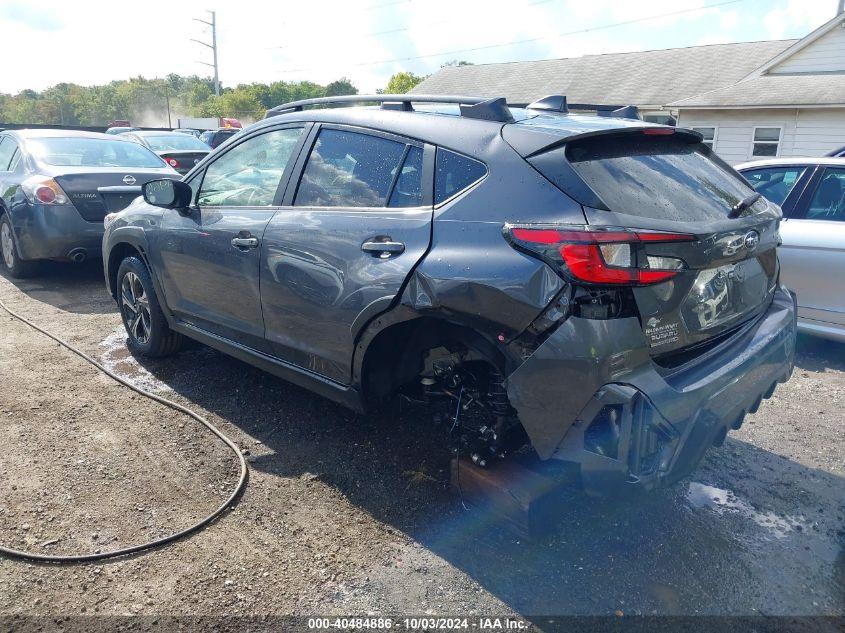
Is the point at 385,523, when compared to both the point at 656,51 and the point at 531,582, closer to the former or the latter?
the point at 531,582

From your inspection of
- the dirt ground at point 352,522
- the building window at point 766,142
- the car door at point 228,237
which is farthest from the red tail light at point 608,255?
the building window at point 766,142

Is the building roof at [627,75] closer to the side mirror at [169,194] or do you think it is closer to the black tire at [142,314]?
the black tire at [142,314]

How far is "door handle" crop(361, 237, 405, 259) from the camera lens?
116 inches

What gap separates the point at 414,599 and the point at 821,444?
2.72 m

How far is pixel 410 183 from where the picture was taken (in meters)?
3.08

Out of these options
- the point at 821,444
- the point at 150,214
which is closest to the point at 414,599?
the point at 821,444

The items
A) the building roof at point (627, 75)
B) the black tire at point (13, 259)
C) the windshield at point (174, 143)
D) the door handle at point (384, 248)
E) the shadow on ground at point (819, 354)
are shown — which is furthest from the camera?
the building roof at point (627, 75)

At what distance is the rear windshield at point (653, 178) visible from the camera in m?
2.57

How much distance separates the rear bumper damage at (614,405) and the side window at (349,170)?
1.22 m

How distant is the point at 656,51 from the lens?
29.6 m

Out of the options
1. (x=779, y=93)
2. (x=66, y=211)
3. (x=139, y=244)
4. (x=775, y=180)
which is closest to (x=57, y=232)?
(x=66, y=211)

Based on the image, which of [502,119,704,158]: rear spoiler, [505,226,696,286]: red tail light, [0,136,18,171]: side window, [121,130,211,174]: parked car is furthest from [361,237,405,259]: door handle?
[121,130,211,174]: parked car

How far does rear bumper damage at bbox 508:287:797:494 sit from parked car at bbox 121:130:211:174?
11.9 metres

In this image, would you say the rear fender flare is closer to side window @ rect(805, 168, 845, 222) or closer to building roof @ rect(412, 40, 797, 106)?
side window @ rect(805, 168, 845, 222)
